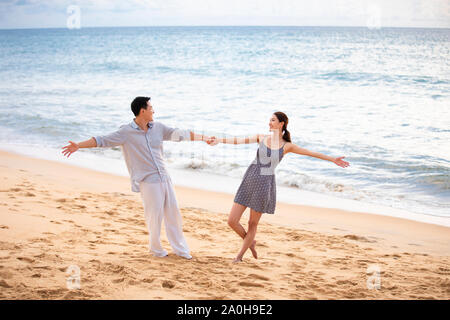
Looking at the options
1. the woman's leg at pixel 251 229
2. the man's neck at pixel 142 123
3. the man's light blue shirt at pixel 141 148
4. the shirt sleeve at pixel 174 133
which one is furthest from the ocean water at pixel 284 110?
the man's neck at pixel 142 123

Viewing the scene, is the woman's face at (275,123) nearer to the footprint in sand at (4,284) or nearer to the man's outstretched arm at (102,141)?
the man's outstretched arm at (102,141)

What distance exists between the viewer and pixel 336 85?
26719 mm

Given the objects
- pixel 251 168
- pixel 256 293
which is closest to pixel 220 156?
pixel 251 168

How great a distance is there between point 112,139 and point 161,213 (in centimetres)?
97

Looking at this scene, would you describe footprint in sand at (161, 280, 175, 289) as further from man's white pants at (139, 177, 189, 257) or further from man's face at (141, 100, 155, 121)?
man's face at (141, 100, 155, 121)

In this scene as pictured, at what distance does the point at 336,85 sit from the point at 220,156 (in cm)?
1667

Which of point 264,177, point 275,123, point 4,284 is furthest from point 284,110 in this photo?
point 4,284

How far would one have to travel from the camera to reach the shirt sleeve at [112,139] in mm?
4531

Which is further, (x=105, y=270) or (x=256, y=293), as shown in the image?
(x=105, y=270)

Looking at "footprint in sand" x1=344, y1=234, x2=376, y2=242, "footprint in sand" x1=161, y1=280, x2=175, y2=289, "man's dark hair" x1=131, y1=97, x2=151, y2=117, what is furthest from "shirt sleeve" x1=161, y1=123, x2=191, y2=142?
"footprint in sand" x1=344, y1=234, x2=376, y2=242

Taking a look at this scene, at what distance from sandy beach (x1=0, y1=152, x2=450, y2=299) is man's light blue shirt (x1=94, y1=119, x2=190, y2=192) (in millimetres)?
958

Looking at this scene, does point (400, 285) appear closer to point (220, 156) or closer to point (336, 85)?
point (220, 156)

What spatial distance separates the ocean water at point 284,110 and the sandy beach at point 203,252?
81.0 inches

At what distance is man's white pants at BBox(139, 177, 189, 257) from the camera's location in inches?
185
